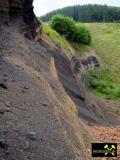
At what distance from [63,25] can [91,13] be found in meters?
55.0

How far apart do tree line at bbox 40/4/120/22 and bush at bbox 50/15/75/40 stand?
5212 cm

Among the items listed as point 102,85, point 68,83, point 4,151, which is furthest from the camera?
point 102,85

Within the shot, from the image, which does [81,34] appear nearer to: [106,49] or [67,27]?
[67,27]

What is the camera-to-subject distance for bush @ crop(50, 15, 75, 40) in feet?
204

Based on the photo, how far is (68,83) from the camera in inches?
1236

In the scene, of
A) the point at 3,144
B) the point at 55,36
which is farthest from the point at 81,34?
the point at 3,144

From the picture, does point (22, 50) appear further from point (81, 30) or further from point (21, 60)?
point (81, 30)

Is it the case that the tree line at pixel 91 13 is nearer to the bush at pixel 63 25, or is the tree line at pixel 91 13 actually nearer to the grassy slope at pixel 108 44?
the grassy slope at pixel 108 44

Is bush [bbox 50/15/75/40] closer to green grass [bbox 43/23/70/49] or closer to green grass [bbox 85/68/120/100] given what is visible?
green grass [bbox 85/68/120/100]

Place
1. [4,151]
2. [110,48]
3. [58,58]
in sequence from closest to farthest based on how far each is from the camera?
1. [4,151]
2. [58,58]
3. [110,48]

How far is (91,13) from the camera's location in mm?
116688

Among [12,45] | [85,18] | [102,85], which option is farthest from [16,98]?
[85,18]

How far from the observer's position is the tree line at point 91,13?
116 meters

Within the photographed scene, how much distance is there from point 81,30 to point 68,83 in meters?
34.4
